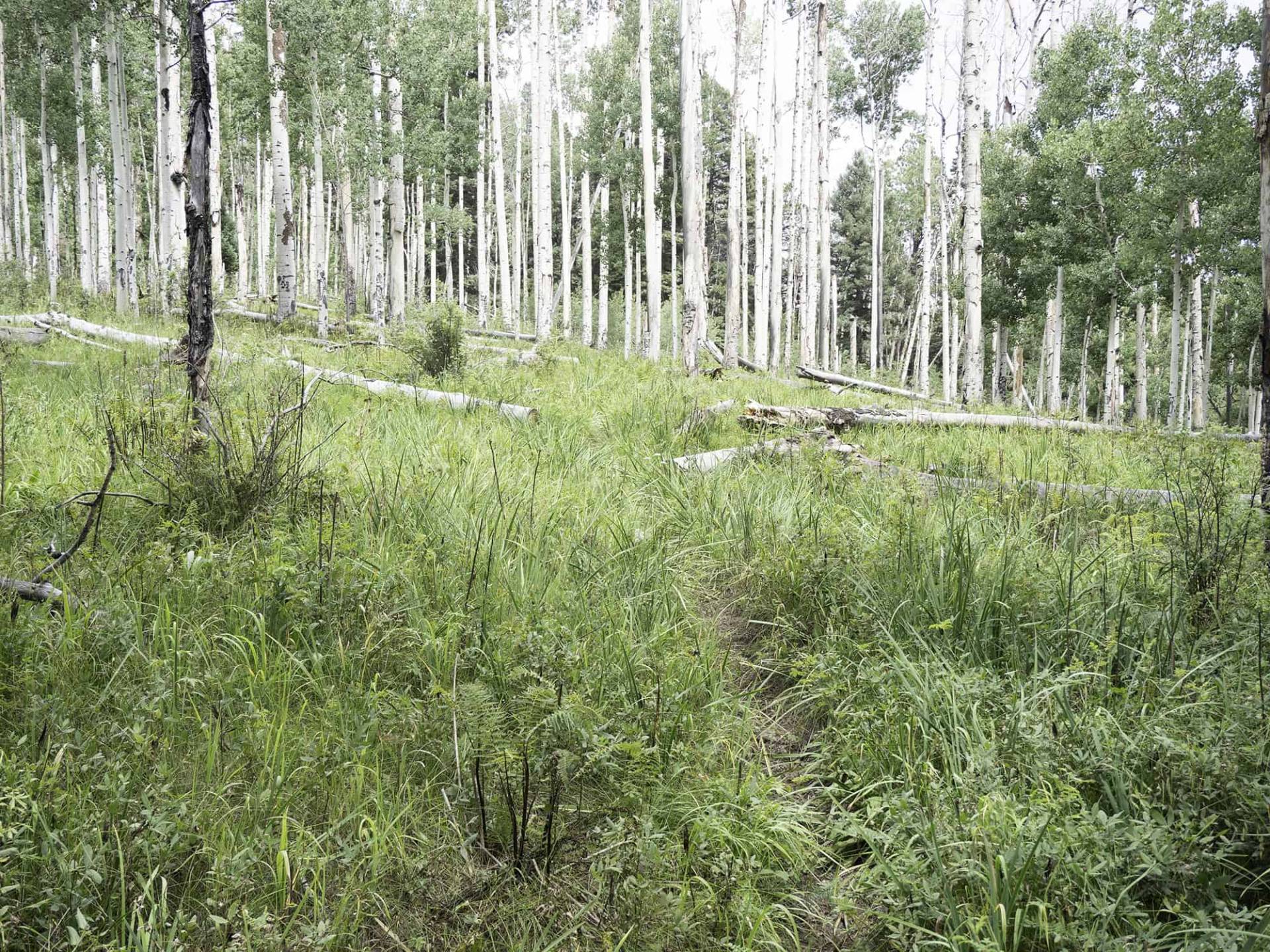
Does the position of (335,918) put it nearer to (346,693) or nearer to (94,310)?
(346,693)

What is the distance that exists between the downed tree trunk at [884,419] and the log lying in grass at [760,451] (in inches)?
23.2

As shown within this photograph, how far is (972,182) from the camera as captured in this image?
43.2ft

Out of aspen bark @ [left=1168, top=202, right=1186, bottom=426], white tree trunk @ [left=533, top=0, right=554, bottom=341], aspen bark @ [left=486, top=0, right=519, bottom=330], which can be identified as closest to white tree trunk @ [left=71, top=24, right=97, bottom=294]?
aspen bark @ [left=486, top=0, right=519, bottom=330]

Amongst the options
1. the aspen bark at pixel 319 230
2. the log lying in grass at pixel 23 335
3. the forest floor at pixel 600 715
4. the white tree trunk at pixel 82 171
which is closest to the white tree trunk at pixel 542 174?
the aspen bark at pixel 319 230

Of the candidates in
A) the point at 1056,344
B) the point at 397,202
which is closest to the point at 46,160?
the point at 397,202

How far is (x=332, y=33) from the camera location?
14.4 meters

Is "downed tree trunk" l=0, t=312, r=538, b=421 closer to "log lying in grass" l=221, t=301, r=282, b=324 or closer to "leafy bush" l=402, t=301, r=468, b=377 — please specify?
"leafy bush" l=402, t=301, r=468, b=377

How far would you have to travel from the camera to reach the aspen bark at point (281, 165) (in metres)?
13.9

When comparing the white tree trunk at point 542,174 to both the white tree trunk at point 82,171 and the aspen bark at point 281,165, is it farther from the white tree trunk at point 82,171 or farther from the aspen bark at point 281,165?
the white tree trunk at point 82,171

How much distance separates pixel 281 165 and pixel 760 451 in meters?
12.6

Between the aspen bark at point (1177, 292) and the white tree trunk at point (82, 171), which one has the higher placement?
the white tree trunk at point (82, 171)

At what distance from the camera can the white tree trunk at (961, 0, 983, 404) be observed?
12945mm

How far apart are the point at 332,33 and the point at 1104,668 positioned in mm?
16737

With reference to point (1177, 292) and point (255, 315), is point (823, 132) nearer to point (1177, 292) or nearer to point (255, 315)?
point (1177, 292)
